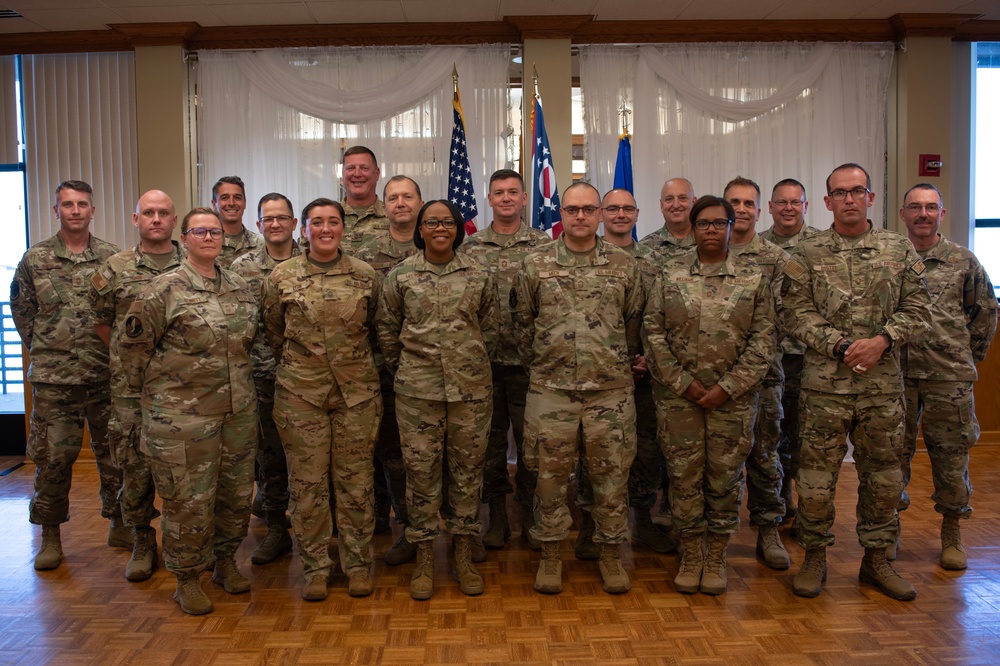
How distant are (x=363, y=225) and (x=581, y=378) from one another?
1507 mm

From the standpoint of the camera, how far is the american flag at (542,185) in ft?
17.4

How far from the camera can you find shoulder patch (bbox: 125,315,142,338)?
3127 mm

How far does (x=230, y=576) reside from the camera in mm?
3512

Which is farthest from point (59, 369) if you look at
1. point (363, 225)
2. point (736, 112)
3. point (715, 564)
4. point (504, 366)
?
point (736, 112)

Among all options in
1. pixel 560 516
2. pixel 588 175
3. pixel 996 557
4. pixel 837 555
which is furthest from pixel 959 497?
pixel 588 175

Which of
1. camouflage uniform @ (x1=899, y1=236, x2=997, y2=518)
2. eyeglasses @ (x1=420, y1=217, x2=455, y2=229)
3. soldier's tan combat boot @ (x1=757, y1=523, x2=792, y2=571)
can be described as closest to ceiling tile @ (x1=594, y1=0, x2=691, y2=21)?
camouflage uniform @ (x1=899, y1=236, x2=997, y2=518)

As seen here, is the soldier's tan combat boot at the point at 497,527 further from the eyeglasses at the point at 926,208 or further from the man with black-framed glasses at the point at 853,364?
the eyeglasses at the point at 926,208

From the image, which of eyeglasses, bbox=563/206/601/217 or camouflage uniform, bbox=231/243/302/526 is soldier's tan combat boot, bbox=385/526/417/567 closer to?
camouflage uniform, bbox=231/243/302/526

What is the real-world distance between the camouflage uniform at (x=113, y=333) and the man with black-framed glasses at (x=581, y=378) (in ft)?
5.65

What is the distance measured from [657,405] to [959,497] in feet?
5.22

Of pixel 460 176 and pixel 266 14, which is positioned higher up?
pixel 266 14

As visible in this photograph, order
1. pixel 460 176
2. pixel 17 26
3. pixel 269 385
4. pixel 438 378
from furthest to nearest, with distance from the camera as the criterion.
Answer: pixel 17 26 < pixel 460 176 < pixel 269 385 < pixel 438 378

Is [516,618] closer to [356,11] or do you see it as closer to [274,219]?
[274,219]

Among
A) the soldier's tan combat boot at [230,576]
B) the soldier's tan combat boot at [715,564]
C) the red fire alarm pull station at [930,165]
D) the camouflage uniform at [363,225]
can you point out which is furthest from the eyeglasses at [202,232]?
the red fire alarm pull station at [930,165]
